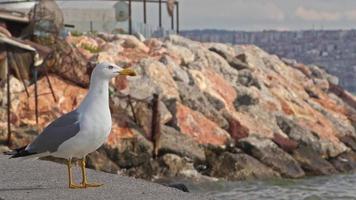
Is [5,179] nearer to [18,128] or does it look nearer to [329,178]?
[18,128]

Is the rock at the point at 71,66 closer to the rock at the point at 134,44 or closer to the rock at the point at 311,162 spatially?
the rock at the point at 134,44

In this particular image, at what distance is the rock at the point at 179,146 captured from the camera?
78.8ft

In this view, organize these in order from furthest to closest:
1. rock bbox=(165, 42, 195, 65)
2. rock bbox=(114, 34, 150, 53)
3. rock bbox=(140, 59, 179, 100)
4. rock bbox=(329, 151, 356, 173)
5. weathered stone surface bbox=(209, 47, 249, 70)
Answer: weathered stone surface bbox=(209, 47, 249, 70), rock bbox=(114, 34, 150, 53), rock bbox=(165, 42, 195, 65), rock bbox=(140, 59, 179, 100), rock bbox=(329, 151, 356, 173)

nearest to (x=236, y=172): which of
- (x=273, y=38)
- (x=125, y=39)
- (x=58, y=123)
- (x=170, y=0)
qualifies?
(x=125, y=39)

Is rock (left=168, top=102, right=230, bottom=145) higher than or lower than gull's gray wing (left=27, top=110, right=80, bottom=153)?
lower

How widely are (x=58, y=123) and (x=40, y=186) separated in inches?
28.6

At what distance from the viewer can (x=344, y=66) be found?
4628 inches

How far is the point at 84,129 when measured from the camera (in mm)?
8938

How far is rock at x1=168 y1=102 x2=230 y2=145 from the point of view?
25312 millimetres

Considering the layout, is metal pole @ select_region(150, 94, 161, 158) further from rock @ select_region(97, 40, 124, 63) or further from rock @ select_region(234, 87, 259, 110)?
rock @ select_region(234, 87, 259, 110)

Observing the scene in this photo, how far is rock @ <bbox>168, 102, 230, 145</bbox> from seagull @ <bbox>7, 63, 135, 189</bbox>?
Result: 1591 centimetres

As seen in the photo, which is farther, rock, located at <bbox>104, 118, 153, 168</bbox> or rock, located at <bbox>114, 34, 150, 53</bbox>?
rock, located at <bbox>114, 34, 150, 53</bbox>

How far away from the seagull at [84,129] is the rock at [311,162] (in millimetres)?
17465

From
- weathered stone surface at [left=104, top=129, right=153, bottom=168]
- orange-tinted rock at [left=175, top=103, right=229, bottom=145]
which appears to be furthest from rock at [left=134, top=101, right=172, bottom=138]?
weathered stone surface at [left=104, top=129, right=153, bottom=168]
